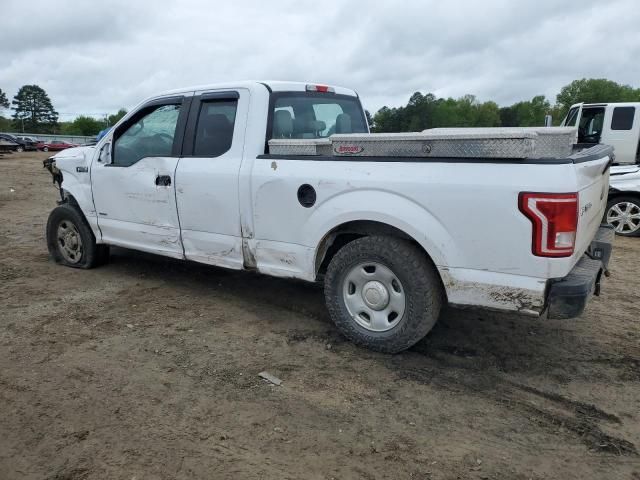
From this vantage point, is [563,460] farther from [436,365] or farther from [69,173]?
[69,173]

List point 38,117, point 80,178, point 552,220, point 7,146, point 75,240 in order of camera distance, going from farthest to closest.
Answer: point 38,117
point 7,146
point 75,240
point 80,178
point 552,220

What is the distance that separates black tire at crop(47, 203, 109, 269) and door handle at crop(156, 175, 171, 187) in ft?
4.75

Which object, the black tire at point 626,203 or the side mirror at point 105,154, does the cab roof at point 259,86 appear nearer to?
the side mirror at point 105,154

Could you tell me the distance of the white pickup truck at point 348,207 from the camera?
119 inches

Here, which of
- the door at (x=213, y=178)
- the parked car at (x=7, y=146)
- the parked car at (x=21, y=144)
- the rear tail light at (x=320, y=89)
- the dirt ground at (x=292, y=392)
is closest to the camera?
the dirt ground at (x=292, y=392)

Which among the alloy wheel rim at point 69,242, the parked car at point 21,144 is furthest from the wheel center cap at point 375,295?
the parked car at point 21,144

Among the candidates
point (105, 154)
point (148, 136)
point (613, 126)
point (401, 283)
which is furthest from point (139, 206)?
point (613, 126)

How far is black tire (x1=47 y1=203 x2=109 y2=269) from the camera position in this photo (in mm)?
5605

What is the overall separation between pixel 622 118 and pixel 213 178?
13.3 meters

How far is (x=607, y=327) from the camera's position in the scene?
4.29 m

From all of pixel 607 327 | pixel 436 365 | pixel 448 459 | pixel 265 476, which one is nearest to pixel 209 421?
pixel 265 476

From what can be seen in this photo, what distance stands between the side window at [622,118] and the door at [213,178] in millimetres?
12973

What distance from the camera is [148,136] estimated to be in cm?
491

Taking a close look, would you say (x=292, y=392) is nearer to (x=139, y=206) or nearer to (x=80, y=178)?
(x=139, y=206)
